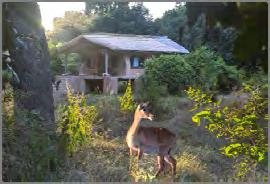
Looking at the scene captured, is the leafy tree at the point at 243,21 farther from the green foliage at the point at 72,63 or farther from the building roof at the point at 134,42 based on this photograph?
the green foliage at the point at 72,63

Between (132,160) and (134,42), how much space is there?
29.2 feet

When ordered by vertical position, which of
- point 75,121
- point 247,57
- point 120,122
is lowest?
point 120,122

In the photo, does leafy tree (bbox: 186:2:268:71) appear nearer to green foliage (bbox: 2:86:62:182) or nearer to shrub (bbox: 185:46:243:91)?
green foliage (bbox: 2:86:62:182)

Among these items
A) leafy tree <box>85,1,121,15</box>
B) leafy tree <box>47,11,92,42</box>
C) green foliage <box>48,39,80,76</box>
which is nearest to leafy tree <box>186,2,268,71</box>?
green foliage <box>48,39,80,76</box>

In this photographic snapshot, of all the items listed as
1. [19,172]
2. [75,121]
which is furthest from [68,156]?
[19,172]

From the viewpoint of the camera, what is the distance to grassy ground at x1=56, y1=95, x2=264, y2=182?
18.7ft

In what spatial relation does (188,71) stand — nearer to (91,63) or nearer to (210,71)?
(210,71)

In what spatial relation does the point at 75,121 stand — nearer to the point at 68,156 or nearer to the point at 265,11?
the point at 68,156

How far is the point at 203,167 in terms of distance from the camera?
6633 millimetres

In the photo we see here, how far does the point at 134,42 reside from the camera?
Result: 1446cm

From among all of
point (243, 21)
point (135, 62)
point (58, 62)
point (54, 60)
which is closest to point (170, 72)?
point (135, 62)

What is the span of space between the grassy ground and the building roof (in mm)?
4079

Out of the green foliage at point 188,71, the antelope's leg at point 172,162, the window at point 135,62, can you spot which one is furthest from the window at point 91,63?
the antelope's leg at point 172,162

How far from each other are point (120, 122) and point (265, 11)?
7.96m
